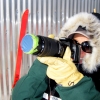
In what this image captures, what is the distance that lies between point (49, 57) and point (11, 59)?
0.44 meters

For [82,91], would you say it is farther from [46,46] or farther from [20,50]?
[20,50]

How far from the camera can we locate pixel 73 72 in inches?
24.2

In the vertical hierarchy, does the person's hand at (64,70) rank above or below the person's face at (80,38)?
below

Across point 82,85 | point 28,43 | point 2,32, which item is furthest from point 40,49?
point 2,32

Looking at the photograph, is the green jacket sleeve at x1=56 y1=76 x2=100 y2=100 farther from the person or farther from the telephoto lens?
the telephoto lens

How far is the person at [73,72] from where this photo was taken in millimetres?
610

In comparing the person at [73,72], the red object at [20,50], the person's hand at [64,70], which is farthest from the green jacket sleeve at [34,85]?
the red object at [20,50]

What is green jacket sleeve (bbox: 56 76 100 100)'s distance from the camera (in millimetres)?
602

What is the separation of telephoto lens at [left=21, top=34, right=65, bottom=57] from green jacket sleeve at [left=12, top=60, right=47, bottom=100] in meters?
0.15

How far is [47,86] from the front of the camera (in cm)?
77

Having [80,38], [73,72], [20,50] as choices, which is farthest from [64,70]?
[20,50]

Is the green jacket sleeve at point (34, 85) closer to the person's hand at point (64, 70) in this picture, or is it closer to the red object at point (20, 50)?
the person's hand at point (64, 70)

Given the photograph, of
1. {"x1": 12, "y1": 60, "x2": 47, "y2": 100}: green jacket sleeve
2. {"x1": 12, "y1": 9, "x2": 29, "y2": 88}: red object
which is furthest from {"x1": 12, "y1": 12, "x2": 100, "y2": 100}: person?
{"x1": 12, "y1": 9, "x2": 29, "y2": 88}: red object

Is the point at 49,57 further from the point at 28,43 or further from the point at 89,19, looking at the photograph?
the point at 89,19
